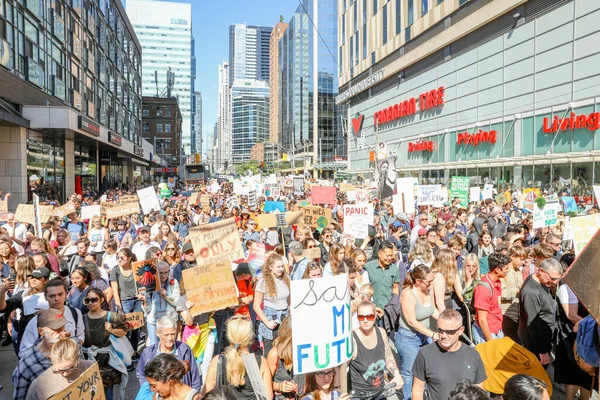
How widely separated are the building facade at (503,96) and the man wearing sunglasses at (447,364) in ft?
71.7

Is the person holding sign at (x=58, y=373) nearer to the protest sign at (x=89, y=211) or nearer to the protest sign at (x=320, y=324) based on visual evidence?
the protest sign at (x=320, y=324)

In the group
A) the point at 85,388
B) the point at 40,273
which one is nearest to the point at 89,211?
the point at 40,273

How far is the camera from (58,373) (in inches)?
147

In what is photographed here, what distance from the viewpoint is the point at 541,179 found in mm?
26312

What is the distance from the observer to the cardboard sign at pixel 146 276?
20.8 ft

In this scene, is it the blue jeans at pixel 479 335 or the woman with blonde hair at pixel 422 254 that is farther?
the woman with blonde hair at pixel 422 254

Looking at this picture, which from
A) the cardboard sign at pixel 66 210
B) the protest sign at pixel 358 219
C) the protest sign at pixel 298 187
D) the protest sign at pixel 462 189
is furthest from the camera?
the protest sign at pixel 298 187

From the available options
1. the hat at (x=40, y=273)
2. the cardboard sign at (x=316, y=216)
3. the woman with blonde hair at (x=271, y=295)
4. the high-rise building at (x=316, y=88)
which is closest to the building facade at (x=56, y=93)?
the cardboard sign at (x=316, y=216)

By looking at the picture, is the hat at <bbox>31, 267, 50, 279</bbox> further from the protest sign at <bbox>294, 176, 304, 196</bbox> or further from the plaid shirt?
the protest sign at <bbox>294, 176, 304, 196</bbox>

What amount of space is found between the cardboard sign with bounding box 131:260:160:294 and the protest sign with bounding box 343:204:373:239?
4563 millimetres

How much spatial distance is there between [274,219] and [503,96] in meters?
23.5

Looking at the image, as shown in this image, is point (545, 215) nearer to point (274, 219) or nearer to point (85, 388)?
point (274, 219)

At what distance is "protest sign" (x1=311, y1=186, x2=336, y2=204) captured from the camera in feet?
49.7

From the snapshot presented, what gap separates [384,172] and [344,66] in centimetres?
4699
